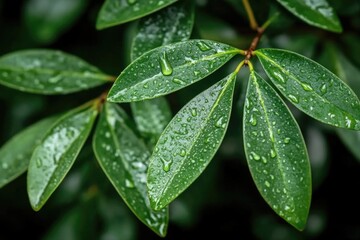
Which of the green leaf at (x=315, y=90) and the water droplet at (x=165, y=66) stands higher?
the water droplet at (x=165, y=66)

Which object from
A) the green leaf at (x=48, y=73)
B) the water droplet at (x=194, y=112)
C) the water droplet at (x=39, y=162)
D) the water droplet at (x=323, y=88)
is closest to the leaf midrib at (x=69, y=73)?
the green leaf at (x=48, y=73)

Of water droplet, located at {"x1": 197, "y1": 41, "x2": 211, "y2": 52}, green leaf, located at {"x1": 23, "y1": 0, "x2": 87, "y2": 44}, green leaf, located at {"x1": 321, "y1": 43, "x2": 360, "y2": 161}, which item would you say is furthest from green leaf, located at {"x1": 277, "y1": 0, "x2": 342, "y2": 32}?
green leaf, located at {"x1": 23, "y1": 0, "x2": 87, "y2": 44}

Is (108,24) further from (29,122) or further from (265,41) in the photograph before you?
(29,122)

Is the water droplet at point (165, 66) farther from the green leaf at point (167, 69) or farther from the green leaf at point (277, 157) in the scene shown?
the green leaf at point (277, 157)

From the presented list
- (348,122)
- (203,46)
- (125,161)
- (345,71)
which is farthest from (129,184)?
(345,71)

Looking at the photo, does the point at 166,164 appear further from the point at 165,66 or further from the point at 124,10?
the point at 124,10

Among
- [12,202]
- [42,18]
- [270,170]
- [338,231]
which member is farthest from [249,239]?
[270,170]

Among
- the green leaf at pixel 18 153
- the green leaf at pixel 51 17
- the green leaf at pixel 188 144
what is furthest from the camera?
the green leaf at pixel 51 17
